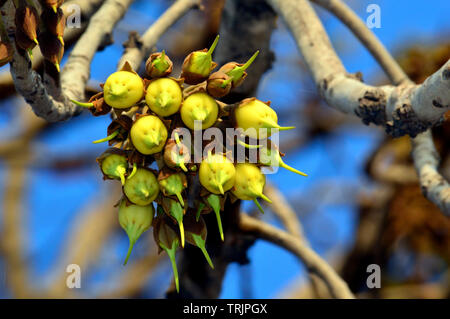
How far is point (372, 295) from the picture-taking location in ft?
15.3

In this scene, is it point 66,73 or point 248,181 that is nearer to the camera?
point 248,181

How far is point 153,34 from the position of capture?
7.86 ft

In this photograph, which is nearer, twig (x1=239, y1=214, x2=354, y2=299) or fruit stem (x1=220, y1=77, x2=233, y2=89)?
fruit stem (x1=220, y1=77, x2=233, y2=89)

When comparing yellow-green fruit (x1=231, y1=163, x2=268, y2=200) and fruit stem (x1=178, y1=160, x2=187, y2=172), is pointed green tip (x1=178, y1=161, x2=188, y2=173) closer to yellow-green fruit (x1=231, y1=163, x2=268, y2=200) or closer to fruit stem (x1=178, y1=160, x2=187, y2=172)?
fruit stem (x1=178, y1=160, x2=187, y2=172)

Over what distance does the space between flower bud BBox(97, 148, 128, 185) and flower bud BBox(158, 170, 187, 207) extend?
3.9 inches

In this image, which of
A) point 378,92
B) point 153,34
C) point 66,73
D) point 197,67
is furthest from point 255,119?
point 153,34

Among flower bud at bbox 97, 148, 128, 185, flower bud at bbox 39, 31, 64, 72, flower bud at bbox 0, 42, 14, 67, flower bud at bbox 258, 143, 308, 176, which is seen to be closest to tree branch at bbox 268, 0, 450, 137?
flower bud at bbox 258, 143, 308, 176

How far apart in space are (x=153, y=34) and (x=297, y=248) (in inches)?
50.3

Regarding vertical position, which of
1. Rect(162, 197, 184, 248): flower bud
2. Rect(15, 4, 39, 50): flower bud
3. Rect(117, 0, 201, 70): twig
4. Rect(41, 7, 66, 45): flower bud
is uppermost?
Rect(117, 0, 201, 70): twig

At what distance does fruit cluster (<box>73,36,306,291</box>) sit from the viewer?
1.29 metres

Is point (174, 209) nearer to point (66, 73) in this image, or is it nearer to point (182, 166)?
point (182, 166)

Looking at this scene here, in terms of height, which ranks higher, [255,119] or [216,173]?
[255,119]

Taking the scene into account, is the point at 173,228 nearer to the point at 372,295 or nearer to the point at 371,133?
the point at 372,295

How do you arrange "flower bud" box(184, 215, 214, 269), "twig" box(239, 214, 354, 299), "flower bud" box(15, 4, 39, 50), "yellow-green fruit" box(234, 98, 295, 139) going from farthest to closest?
"twig" box(239, 214, 354, 299) < "flower bud" box(184, 215, 214, 269) < "yellow-green fruit" box(234, 98, 295, 139) < "flower bud" box(15, 4, 39, 50)
